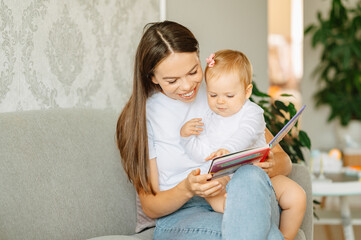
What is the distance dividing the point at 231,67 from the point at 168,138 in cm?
35

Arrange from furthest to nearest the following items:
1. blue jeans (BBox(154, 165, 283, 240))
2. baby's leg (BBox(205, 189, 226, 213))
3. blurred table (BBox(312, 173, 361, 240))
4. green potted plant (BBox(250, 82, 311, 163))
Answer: blurred table (BBox(312, 173, 361, 240)), green potted plant (BBox(250, 82, 311, 163)), baby's leg (BBox(205, 189, 226, 213)), blue jeans (BBox(154, 165, 283, 240))

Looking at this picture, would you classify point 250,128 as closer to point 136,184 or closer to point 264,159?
point 264,159

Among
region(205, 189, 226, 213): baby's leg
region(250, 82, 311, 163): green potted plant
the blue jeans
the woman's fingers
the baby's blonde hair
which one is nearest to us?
the blue jeans

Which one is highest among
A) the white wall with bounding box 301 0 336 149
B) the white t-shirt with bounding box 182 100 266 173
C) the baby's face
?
the baby's face

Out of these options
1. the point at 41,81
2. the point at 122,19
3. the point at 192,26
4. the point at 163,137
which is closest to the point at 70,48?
the point at 41,81

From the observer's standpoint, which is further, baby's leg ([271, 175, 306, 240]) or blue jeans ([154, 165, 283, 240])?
baby's leg ([271, 175, 306, 240])

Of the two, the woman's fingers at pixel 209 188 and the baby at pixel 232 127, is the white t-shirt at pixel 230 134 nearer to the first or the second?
the baby at pixel 232 127

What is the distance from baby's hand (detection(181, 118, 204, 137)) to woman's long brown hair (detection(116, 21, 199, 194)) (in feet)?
0.48

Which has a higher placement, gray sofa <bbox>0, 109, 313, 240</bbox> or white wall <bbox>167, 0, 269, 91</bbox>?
white wall <bbox>167, 0, 269, 91</bbox>

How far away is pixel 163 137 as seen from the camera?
1701mm

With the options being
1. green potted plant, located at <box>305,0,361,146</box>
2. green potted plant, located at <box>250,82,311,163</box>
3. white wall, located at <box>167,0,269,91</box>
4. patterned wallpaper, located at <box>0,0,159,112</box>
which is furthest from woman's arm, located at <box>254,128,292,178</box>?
green potted plant, located at <box>305,0,361,146</box>

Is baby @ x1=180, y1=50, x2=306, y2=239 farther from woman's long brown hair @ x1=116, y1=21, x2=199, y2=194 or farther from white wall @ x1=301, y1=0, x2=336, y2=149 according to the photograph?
white wall @ x1=301, y1=0, x2=336, y2=149

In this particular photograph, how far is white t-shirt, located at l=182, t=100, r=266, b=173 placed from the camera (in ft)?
5.25

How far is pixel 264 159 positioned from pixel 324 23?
441 cm
